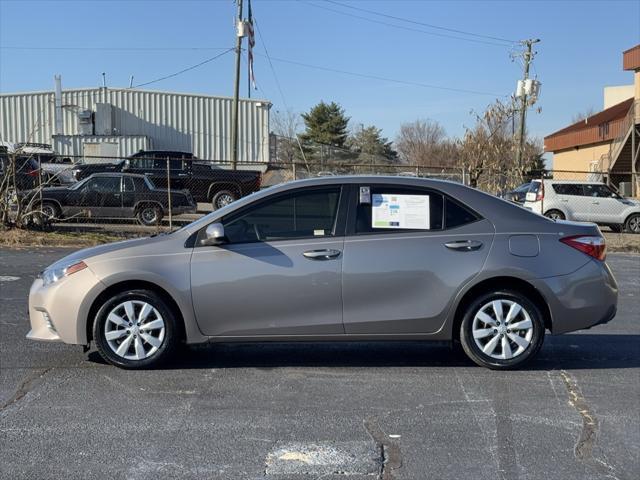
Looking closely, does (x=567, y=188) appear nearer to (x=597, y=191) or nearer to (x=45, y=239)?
(x=597, y=191)

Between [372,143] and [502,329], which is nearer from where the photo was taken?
[502,329]

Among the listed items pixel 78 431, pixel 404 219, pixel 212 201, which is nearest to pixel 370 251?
pixel 404 219

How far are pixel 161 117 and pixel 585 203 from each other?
24070 millimetres

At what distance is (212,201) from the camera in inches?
818

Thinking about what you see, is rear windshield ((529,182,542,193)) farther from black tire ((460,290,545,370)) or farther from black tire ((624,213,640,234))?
black tire ((460,290,545,370))

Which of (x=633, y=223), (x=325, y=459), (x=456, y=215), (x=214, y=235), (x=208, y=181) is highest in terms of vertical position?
(x=208, y=181)

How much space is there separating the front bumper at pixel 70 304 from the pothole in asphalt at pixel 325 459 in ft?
7.48

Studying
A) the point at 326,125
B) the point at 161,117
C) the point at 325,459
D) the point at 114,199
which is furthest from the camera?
the point at 326,125

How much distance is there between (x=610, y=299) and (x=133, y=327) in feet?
13.3

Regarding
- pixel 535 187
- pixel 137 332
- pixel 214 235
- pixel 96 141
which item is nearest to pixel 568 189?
pixel 535 187

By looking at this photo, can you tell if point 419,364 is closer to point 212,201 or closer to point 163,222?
Result: point 163,222

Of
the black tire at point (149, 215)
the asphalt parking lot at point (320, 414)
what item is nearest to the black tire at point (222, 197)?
the black tire at point (149, 215)

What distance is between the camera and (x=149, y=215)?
18.0 metres

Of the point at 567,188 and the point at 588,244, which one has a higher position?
→ the point at 567,188
